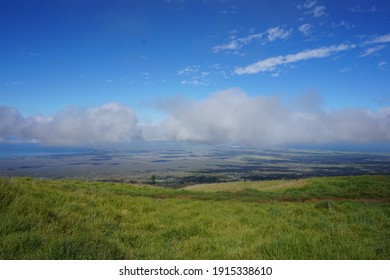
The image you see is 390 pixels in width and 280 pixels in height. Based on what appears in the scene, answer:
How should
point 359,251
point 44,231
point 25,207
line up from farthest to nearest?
point 25,207 < point 44,231 < point 359,251

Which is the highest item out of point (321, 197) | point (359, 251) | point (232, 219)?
point (359, 251)

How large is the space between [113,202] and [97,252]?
8.00 meters

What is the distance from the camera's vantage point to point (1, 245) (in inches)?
233

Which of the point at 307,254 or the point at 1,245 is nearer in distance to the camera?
the point at 1,245

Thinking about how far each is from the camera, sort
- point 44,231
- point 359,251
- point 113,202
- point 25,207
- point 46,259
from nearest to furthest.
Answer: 1. point 46,259
2. point 359,251
3. point 44,231
4. point 25,207
5. point 113,202

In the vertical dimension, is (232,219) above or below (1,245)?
below
